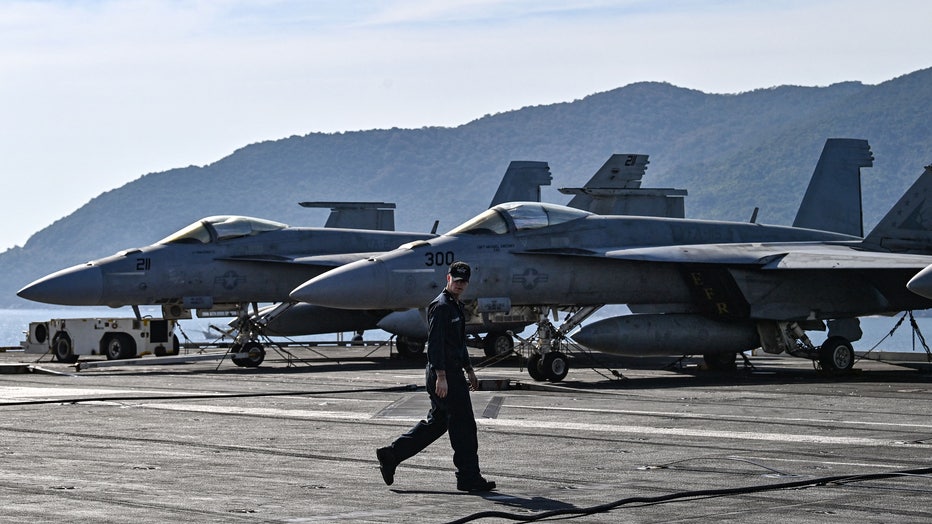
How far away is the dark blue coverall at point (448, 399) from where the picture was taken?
9.33 meters

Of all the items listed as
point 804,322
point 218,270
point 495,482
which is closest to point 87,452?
point 495,482

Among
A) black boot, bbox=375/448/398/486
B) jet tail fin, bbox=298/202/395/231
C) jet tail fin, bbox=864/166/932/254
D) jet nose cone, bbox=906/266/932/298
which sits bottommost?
black boot, bbox=375/448/398/486

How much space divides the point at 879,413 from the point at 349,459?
6.82 meters

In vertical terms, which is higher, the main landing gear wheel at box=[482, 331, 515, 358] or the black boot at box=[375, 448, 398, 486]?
the black boot at box=[375, 448, 398, 486]

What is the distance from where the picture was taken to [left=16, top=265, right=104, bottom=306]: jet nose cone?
26234mm

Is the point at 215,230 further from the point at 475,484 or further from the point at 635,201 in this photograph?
the point at 475,484

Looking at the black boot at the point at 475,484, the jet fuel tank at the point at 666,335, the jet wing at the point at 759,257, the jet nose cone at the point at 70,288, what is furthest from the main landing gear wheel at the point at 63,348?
the black boot at the point at 475,484

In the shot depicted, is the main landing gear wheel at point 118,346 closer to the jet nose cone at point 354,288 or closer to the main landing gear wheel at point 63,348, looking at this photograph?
the main landing gear wheel at point 63,348

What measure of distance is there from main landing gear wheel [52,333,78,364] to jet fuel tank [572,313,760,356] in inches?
642

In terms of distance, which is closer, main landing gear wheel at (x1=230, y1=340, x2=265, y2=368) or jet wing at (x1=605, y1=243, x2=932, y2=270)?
jet wing at (x1=605, y1=243, x2=932, y2=270)

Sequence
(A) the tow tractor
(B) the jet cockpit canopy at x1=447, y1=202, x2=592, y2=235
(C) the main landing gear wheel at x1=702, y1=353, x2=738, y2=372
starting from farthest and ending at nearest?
1. (A) the tow tractor
2. (C) the main landing gear wheel at x1=702, y1=353, x2=738, y2=372
3. (B) the jet cockpit canopy at x1=447, y1=202, x2=592, y2=235

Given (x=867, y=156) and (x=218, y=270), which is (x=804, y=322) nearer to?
(x=867, y=156)

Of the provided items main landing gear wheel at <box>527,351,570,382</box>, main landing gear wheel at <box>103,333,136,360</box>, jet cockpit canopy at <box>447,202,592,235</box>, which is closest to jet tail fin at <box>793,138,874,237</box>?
jet cockpit canopy at <box>447,202,592,235</box>

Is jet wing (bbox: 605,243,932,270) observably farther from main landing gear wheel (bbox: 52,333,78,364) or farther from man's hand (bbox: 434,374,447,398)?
main landing gear wheel (bbox: 52,333,78,364)
